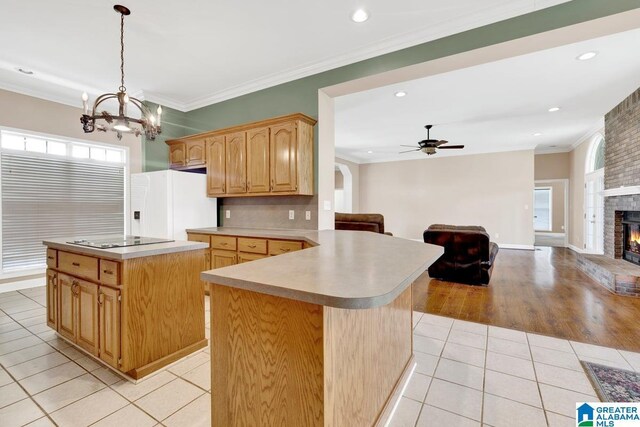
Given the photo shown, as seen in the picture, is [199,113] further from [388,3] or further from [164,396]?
[164,396]

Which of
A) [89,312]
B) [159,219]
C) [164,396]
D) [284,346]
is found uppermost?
[159,219]

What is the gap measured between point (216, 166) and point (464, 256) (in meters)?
4.05

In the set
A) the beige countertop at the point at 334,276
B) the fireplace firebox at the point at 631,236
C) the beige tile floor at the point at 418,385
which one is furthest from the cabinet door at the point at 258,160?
the fireplace firebox at the point at 631,236

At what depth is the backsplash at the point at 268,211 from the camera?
149 inches

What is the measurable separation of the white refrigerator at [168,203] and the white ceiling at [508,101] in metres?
2.67

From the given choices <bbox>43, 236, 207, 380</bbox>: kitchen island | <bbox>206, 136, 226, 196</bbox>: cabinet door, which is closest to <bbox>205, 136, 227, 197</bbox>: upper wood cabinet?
<bbox>206, 136, 226, 196</bbox>: cabinet door

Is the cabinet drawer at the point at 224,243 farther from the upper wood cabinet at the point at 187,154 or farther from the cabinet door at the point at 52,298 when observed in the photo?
A: the cabinet door at the point at 52,298

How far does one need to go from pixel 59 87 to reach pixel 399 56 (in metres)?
4.62

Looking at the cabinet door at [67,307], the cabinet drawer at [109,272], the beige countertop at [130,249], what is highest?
the beige countertop at [130,249]

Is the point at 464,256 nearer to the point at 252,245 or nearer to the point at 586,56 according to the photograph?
the point at 586,56

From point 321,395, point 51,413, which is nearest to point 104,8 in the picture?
point 51,413

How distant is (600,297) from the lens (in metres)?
3.77

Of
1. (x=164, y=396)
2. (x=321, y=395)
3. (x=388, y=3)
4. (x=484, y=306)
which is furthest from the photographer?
(x=484, y=306)

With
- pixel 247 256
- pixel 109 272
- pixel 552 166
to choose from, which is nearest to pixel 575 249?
pixel 552 166
